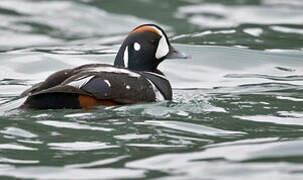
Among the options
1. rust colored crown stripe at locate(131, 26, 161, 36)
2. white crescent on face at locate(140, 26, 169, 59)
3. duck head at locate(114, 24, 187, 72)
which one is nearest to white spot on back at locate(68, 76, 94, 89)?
duck head at locate(114, 24, 187, 72)

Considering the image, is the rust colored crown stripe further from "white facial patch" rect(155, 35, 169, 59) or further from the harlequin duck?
the harlequin duck

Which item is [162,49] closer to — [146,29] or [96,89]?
[146,29]

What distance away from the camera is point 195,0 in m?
19.5

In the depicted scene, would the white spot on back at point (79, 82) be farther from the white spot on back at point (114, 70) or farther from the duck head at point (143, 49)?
the duck head at point (143, 49)

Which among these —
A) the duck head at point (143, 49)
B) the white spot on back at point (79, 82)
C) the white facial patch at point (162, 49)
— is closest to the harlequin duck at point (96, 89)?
the white spot on back at point (79, 82)

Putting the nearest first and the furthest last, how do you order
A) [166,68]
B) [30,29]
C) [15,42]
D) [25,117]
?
[25,117]
[166,68]
[15,42]
[30,29]

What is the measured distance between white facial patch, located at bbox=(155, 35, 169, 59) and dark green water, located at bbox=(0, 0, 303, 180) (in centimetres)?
53

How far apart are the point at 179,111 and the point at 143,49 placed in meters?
0.97

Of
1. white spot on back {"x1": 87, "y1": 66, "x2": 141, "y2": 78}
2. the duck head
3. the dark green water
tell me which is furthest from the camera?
the duck head

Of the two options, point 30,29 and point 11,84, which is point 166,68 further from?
point 30,29

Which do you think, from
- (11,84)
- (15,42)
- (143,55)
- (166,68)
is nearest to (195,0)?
(15,42)

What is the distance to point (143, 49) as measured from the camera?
9336mm

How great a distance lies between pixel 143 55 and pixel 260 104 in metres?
1.37

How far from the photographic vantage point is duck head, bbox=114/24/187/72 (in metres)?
9.31
